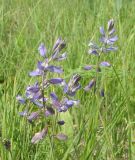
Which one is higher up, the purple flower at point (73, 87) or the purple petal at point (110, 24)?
the purple petal at point (110, 24)

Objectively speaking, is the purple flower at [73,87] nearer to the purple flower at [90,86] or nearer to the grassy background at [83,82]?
the grassy background at [83,82]

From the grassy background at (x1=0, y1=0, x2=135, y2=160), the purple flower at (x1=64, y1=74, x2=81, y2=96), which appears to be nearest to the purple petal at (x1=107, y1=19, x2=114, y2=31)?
the grassy background at (x1=0, y1=0, x2=135, y2=160)

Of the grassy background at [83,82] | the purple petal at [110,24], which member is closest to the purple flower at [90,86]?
the grassy background at [83,82]

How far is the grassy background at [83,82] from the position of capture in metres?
1.13

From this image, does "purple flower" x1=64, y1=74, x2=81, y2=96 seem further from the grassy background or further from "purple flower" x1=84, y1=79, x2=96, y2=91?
"purple flower" x1=84, y1=79, x2=96, y2=91

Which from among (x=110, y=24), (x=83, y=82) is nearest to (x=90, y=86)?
(x=110, y=24)

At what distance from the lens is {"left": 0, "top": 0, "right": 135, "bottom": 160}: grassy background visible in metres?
1.13

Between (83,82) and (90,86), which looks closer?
(90,86)

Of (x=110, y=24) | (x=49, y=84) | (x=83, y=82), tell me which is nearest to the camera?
(x=49, y=84)

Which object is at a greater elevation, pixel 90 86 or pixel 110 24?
pixel 110 24

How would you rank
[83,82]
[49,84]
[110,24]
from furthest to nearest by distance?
[83,82]
[110,24]
[49,84]

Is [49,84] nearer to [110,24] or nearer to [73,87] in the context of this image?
[73,87]

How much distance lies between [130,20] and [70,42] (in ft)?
1.58

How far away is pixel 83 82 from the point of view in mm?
1783
